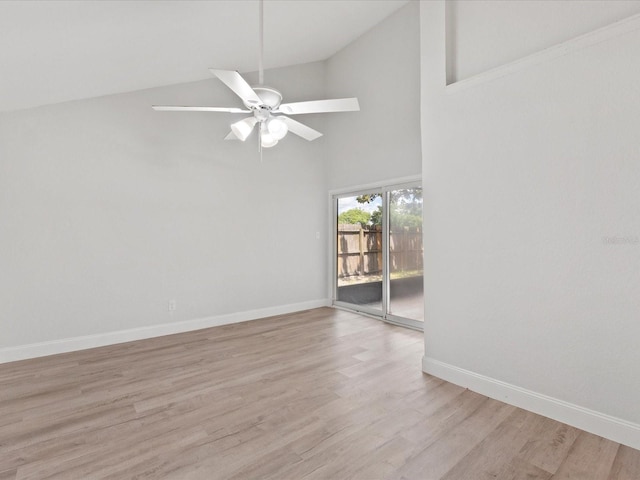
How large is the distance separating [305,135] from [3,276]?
319cm

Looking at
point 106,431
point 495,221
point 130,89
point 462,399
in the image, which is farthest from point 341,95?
point 106,431

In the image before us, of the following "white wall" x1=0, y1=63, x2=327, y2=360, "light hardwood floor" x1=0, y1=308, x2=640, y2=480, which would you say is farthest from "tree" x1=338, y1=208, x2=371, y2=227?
"light hardwood floor" x1=0, y1=308, x2=640, y2=480

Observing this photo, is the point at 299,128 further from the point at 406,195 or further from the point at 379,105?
the point at 379,105

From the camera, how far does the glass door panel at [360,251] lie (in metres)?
4.61

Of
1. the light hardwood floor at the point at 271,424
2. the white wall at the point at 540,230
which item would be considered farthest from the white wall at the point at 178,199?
the white wall at the point at 540,230

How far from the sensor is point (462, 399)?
2.25 meters

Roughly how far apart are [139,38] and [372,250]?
3.63m

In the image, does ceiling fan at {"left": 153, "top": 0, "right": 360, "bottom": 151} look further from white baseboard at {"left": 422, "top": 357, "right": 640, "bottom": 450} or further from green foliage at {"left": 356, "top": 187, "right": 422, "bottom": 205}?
white baseboard at {"left": 422, "top": 357, "right": 640, "bottom": 450}

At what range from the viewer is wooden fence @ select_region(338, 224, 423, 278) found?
4.12 metres

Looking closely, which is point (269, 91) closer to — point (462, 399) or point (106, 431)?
point (106, 431)

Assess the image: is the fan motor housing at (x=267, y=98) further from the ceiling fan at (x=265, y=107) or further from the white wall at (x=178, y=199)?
the white wall at (x=178, y=199)

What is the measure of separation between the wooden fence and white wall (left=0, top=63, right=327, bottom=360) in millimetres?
708

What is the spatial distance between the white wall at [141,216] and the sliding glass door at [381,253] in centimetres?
71

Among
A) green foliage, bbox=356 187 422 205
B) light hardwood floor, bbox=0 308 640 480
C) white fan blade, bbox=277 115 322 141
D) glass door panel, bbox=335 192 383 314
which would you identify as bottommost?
light hardwood floor, bbox=0 308 640 480
